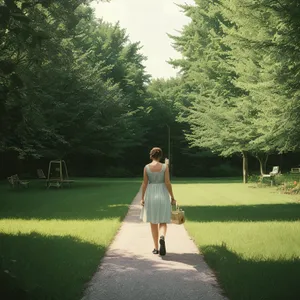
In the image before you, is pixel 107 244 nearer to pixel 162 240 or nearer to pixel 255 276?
pixel 162 240

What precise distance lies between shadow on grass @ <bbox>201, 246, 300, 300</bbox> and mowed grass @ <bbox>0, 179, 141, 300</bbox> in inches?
70.3

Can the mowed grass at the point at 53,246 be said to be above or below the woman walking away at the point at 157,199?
below

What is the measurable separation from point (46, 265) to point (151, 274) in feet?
5.35

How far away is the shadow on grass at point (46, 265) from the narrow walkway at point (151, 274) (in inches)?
8.2

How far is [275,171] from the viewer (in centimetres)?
3167

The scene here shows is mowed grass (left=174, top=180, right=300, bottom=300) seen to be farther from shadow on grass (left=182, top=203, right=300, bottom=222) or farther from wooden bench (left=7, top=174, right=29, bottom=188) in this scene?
wooden bench (left=7, top=174, right=29, bottom=188)

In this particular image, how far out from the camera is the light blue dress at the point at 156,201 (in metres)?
7.39

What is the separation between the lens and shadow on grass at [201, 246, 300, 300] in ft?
16.4

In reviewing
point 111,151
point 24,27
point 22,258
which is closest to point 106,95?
point 111,151

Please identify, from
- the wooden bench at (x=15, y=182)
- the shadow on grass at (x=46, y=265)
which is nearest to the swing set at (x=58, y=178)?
the wooden bench at (x=15, y=182)

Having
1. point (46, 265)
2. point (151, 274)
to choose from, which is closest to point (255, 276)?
point (151, 274)

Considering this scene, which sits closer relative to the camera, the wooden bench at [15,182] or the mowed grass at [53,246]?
the mowed grass at [53,246]

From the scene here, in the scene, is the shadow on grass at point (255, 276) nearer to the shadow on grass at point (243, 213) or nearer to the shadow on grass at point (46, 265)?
the shadow on grass at point (46, 265)

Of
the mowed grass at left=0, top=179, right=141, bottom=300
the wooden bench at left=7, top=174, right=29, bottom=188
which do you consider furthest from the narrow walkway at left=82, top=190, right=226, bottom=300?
the wooden bench at left=7, top=174, right=29, bottom=188
